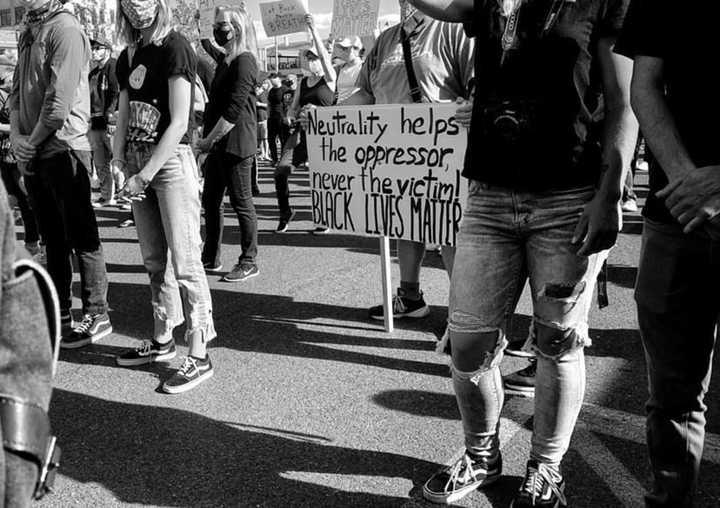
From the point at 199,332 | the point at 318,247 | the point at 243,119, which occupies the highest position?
the point at 243,119

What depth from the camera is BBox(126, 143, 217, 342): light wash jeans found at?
3408 millimetres

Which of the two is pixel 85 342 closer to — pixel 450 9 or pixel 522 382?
pixel 522 382

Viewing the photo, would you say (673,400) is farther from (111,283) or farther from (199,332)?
(111,283)

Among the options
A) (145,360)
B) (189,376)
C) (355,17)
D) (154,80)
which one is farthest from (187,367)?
(355,17)

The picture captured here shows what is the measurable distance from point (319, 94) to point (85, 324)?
12.0 ft

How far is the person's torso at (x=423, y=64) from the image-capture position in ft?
11.4

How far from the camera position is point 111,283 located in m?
5.61

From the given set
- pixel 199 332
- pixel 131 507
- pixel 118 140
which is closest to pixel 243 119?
pixel 118 140

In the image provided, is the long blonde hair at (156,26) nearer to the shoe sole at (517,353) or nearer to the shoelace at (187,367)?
the shoelace at (187,367)

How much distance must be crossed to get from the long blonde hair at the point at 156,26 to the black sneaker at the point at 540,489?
8.40ft

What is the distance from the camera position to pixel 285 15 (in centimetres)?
680

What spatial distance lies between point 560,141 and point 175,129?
6.34ft

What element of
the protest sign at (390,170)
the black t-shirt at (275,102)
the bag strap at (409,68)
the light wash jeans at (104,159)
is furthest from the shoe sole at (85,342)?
the black t-shirt at (275,102)

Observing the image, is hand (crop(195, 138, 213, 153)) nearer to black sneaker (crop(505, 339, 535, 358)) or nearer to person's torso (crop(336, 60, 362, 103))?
person's torso (crop(336, 60, 362, 103))
